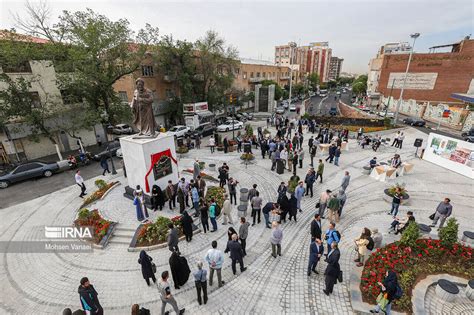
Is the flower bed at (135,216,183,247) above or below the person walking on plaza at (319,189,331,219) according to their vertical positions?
below

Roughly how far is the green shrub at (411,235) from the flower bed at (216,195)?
290 inches

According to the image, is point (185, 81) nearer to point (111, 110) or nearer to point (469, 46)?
point (111, 110)

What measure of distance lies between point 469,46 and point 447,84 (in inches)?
263

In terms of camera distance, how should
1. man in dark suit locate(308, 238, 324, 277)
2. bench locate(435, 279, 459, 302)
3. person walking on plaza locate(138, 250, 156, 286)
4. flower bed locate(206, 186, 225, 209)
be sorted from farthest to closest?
1. flower bed locate(206, 186, 225, 209)
2. man in dark suit locate(308, 238, 324, 277)
3. person walking on plaza locate(138, 250, 156, 286)
4. bench locate(435, 279, 459, 302)

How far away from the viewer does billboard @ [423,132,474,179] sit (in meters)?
14.5

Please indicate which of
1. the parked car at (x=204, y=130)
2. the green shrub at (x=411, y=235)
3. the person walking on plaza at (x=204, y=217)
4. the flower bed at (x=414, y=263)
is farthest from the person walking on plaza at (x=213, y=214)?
the parked car at (x=204, y=130)

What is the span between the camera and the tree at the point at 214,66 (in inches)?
1224

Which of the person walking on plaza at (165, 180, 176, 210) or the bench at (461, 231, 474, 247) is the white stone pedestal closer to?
the person walking on plaza at (165, 180, 176, 210)

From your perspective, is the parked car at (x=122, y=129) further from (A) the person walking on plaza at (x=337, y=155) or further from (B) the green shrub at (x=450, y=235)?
(B) the green shrub at (x=450, y=235)

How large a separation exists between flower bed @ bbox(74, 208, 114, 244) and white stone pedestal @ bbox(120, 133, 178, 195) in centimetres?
208

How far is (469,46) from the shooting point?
39.7 metres

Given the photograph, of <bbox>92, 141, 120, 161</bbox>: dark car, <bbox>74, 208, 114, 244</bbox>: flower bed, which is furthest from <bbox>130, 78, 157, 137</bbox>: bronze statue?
<bbox>92, 141, 120, 161</bbox>: dark car

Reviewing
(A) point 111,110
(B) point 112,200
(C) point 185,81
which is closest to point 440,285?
(B) point 112,200

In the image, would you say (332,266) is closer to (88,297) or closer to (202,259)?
(202,259)
